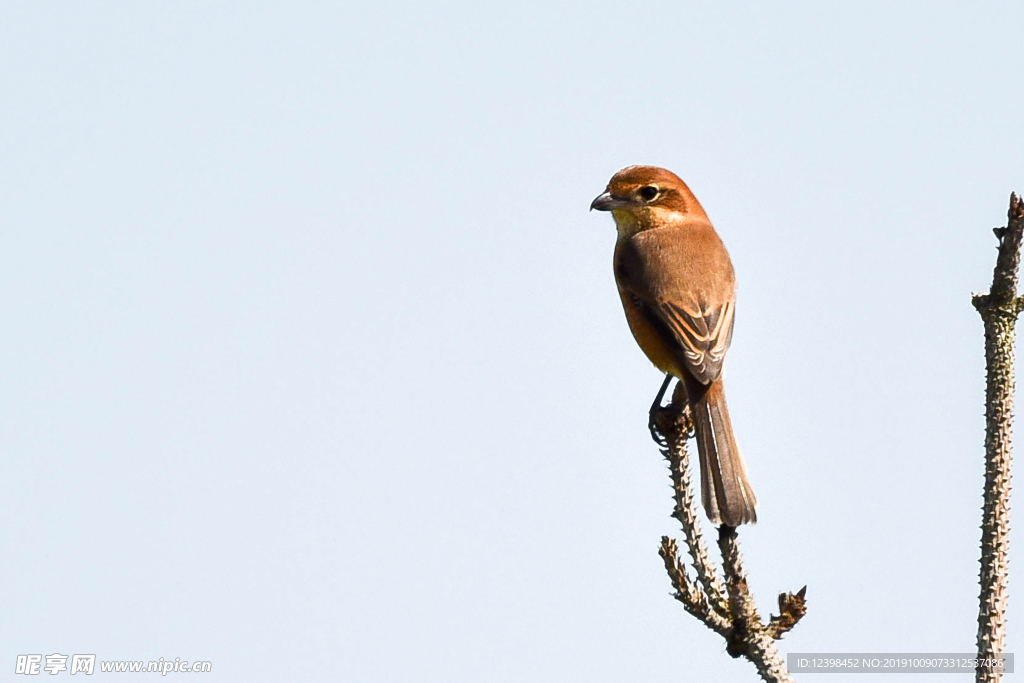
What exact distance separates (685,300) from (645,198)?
1.31m

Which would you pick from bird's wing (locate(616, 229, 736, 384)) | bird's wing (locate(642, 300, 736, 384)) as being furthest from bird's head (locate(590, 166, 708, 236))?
bird's wing (locate(642, 300, 736, 384))

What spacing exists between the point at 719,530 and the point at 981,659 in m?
0.98

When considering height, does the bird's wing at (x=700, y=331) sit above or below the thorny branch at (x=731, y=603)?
above

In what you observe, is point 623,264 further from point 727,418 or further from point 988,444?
point 988,444

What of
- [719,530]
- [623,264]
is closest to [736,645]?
[719,530]

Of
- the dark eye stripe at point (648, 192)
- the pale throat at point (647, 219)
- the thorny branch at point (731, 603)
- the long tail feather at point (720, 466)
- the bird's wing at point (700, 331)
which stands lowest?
the thorny branch at point (731, 603)

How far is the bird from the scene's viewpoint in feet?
16.8

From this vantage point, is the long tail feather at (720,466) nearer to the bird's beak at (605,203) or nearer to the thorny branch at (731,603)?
the thorny branch at (731,603)

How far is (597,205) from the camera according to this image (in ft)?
24.8

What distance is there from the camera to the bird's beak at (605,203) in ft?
24.8

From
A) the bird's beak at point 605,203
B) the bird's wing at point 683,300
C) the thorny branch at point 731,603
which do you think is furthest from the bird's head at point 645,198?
the thorny branch at point 731,603

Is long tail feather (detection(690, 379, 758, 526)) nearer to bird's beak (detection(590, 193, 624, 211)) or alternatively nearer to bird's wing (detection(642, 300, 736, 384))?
bird's wing (detection(642, 300, 736, 384))

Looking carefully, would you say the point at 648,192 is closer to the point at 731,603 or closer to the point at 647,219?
the point at 647,219

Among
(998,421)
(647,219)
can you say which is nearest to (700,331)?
(647,219)
